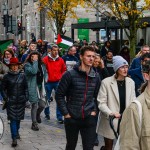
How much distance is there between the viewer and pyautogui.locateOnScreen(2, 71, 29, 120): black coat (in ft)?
28.3

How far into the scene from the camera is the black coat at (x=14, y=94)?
8.62 metres

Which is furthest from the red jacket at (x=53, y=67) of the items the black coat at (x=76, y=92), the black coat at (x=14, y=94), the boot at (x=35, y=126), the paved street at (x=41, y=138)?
the black coat at (x=76, y=92)

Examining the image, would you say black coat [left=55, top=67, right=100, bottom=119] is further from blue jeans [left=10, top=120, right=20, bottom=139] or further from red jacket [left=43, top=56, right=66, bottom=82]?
red jacket [left=43, top=56, right=66, bottom=82]

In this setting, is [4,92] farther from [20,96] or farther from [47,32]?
[47,32]

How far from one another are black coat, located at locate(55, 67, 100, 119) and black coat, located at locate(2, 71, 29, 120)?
2.48 meters

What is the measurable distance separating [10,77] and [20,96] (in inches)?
14.5

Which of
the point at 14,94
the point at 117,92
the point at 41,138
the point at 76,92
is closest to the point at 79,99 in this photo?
the point at 76,92

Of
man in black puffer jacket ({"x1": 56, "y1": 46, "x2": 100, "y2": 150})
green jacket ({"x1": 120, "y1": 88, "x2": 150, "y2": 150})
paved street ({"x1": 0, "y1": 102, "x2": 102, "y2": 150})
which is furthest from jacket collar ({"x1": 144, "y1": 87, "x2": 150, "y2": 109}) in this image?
paved street ({"x1": 0, "y1": 102, "x2": 102, "y2": 150})

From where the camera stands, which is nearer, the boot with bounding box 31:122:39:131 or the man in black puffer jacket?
the man in black puffer jacket

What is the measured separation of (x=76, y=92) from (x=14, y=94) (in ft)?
8.63

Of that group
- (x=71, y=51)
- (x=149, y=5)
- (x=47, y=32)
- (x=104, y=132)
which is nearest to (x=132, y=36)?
(x=149, y=5)

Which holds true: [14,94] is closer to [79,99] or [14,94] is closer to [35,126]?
[35,126]

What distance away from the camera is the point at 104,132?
6812 mm

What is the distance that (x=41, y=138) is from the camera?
354 inches
